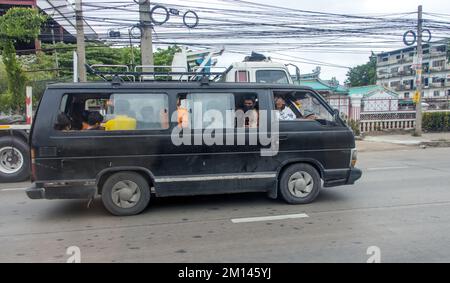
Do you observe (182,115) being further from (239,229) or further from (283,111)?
(239,229)

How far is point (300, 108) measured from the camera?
642 centimetres

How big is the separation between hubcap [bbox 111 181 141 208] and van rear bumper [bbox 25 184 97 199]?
1.00ft

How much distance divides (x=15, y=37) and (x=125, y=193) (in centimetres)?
1100

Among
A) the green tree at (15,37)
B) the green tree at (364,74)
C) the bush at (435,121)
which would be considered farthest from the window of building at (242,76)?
the green tree at (364,74)

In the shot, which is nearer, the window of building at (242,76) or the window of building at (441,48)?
the window of building at (242,76)

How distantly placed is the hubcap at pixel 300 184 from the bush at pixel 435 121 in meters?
15.8

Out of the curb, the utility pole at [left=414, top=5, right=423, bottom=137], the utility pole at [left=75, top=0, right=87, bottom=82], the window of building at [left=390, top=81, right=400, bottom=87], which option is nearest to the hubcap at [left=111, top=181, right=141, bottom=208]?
the utility pole at [left=75, top=0, right=87, bottom=82]

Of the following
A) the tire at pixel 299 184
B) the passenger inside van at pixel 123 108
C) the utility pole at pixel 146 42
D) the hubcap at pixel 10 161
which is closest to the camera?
the passenger inside van at pixel 123 108

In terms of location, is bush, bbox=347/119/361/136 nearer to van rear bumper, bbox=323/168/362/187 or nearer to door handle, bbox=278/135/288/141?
van rear bumper, bbox=323/168/362/187

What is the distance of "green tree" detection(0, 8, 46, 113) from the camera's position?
34.6 ft

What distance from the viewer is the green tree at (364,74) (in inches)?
3455

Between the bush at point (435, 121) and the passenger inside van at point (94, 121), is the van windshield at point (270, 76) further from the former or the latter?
the bush at point (435, 121)

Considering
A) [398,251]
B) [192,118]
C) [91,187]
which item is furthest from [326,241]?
[91,187]

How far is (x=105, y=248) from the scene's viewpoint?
4.41 metres
